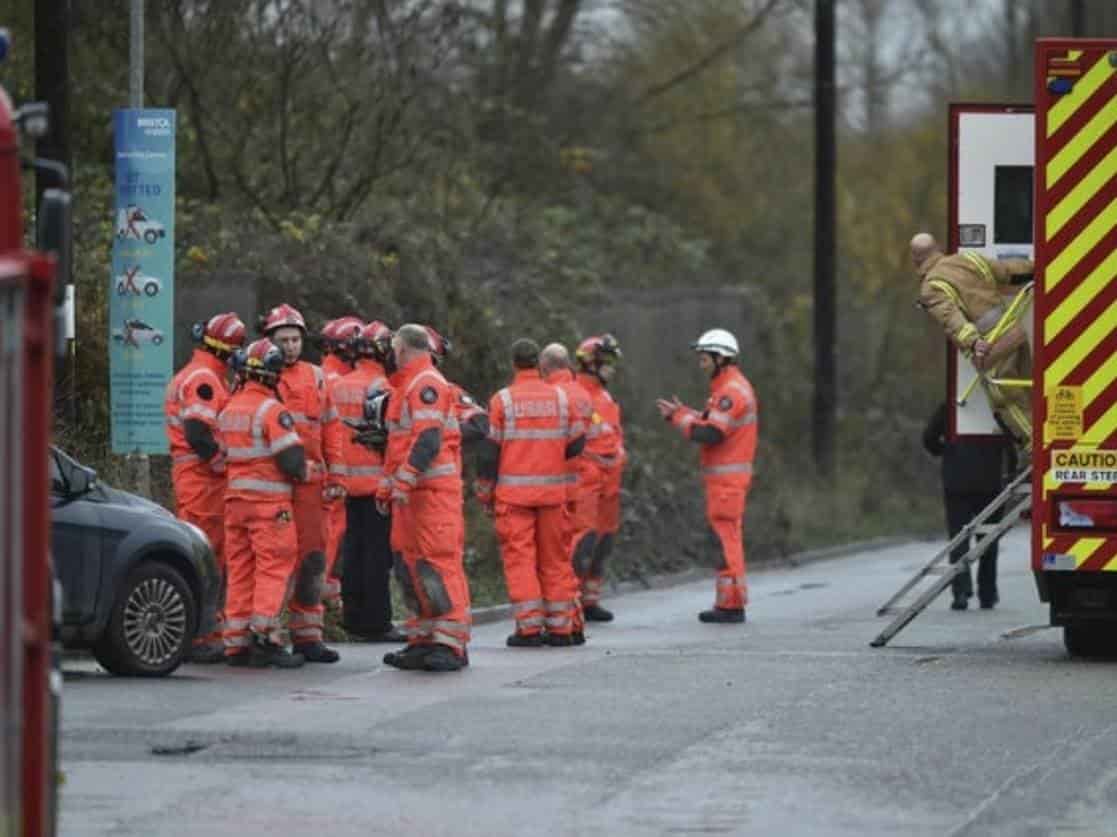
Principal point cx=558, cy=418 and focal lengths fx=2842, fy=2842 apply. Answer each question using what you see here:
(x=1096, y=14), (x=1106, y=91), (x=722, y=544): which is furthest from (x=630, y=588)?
(x=1096, y=14)

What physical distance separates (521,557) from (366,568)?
3.93ft

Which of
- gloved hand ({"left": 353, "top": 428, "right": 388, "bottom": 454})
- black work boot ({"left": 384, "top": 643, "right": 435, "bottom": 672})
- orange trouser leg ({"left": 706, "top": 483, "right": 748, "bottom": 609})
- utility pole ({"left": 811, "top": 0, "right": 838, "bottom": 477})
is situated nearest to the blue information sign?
gloved hand ({"left": 353, "top": 428, "right": 388, "bottom": 454})

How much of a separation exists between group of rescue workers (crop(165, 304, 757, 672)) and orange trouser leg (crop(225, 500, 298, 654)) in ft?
0.04

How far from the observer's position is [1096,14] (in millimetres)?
55312

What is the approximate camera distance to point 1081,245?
15.8 m

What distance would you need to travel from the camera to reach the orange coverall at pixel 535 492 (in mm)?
17188

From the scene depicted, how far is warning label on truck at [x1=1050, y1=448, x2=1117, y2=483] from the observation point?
15688 millimetres

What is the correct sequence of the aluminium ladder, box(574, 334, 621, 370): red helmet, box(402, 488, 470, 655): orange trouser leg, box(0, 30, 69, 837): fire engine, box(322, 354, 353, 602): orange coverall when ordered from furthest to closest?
box(574, 334, 621, 370): red helmet
box(322, 354, 353, 602): orange coverall
the aluminium ladder
box(402, 488, 470, 655): orange trouser leg
box(0, 30, 69, 837): fire engine

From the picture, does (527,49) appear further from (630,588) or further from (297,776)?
(297,776)

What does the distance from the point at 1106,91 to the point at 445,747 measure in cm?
591

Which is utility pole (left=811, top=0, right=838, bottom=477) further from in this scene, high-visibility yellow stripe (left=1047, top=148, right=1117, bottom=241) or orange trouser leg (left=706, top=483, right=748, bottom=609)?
high-visibility yellow stripe (left=1047, top=148, right=1117, bottom=241)

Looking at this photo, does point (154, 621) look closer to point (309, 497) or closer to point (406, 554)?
point (309, 497)


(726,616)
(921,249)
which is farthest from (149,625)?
(726,616)

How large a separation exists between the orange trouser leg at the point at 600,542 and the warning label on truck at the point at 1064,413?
4902 mm
